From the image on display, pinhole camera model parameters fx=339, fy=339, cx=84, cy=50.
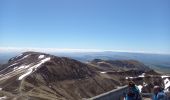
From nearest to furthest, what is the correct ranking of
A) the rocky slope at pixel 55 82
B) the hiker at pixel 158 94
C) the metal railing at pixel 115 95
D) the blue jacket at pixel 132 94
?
1. the hiker at pixel 158 94
2. the blue jacket at pixel 132 94
3. the metal railing at pixel 115 95
4. the rocky slope at pixel 55 82

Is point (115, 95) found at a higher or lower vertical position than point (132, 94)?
lower

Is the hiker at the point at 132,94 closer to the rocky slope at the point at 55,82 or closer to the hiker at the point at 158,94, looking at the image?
the hiker at the point at 158,94

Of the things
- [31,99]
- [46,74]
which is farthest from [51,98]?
[46,74]

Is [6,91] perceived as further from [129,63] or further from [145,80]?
[129,63]

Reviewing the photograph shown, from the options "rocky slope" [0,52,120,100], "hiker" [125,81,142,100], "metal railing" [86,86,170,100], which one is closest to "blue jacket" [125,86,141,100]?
"hiker" [125,81,142,100]

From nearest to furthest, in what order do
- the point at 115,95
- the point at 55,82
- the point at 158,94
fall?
1. the point at 158,94
2. the point at 115,95
3. the point at 55,82

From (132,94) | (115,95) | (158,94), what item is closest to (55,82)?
(115,95)

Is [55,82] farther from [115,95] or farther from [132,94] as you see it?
[132,94]

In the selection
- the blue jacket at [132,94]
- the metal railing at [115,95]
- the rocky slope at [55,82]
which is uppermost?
the blue jacket at [132,94]

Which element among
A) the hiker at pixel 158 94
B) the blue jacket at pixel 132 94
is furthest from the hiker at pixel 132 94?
the hiker at pixel 158 94
